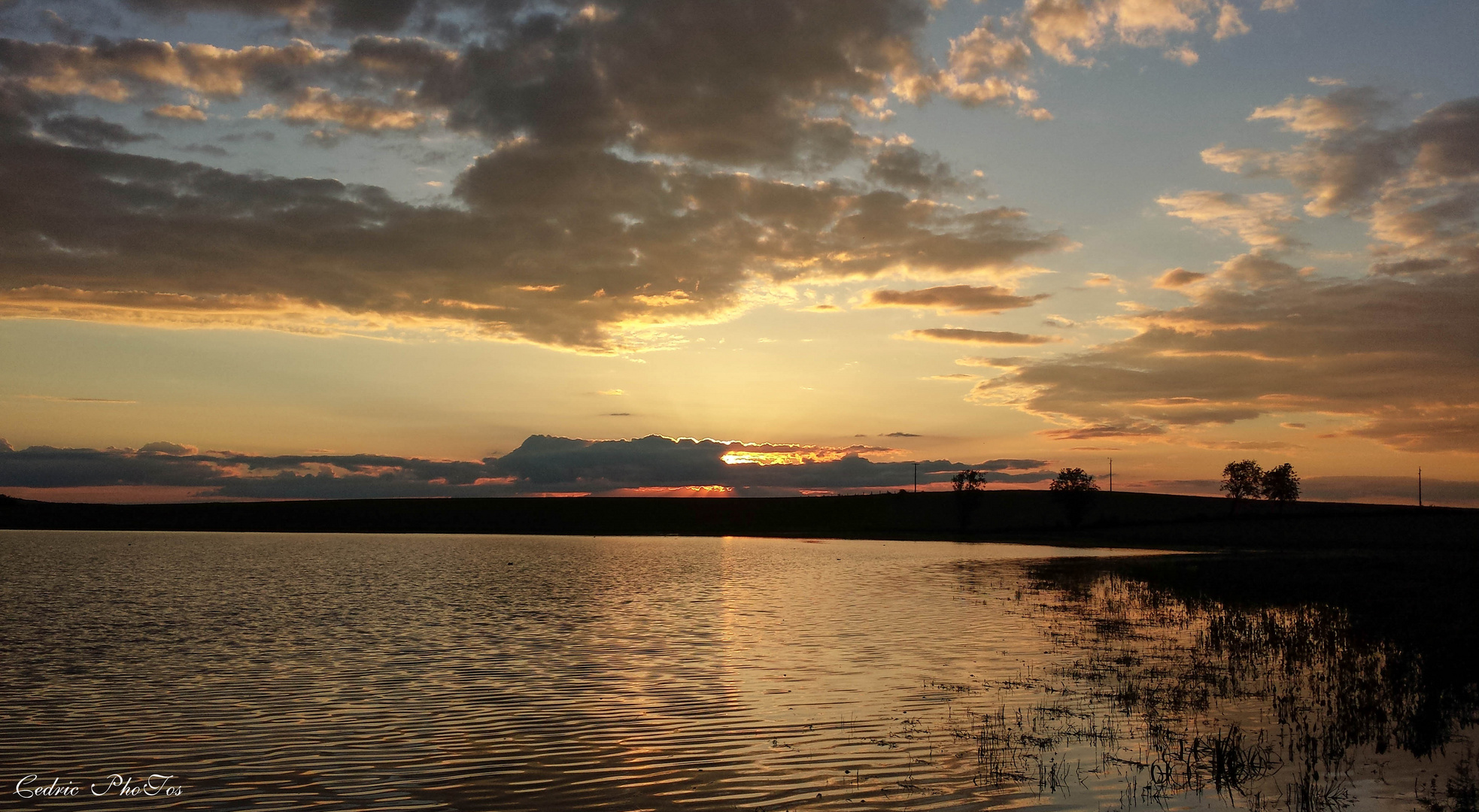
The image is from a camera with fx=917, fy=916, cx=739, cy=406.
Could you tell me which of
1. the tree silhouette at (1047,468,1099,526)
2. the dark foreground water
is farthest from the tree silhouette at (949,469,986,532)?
the dark foreground water

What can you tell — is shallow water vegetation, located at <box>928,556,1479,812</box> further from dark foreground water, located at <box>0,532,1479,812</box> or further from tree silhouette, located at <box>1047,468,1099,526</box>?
tree silhouette, located at <box>1047,468,1099,526</box>

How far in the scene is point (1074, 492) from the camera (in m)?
159

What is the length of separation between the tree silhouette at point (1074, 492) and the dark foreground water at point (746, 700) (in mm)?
115672

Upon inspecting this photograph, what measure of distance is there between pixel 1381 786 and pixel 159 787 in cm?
1796

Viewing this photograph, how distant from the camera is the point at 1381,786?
44.0 ft

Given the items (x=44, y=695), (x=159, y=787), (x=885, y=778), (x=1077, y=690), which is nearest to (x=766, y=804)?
(x=885, y=778)

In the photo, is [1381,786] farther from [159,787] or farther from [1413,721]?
[159,787]

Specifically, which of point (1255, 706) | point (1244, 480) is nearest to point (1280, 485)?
point (1244, 480)

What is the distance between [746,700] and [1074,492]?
150707 millimetres

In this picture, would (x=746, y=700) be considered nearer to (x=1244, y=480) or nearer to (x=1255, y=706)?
(x=1255, y=706)

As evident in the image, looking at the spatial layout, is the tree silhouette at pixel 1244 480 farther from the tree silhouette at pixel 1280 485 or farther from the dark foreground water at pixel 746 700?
the dark foreground water at pixel 746 700

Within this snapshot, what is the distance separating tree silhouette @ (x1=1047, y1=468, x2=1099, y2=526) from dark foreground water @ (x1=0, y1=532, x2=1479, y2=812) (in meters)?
116

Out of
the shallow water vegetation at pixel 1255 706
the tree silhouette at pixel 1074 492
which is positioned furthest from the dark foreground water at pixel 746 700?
the tree silhouette at pixel 1074 492

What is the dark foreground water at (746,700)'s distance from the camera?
13.7m
